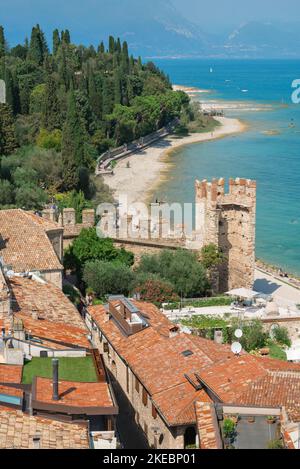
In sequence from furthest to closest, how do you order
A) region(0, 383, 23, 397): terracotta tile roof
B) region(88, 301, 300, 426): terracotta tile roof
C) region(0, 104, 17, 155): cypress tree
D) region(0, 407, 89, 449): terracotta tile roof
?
region(0, 104, 17, 155): cypress tree
region(88, 301, 300, 426): terracotta tile roof
region(0, 383, 23, 397): terracotta tile roof
region(0, 407, 89, 449): terracotta tile roof

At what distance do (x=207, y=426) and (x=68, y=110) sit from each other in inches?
1278

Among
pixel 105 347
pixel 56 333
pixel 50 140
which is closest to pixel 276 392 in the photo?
pixel 56 333

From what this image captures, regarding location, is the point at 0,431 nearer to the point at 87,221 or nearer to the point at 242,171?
the point at 87,221

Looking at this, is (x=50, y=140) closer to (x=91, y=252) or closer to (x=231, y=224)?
(x=91, y=252)

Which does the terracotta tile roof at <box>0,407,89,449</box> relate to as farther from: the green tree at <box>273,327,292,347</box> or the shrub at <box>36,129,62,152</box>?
the shrub at <box>36,129,62,152</box>

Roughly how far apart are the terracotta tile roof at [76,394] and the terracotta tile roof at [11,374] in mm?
414

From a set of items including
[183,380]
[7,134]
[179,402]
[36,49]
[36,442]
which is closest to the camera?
[36,442]

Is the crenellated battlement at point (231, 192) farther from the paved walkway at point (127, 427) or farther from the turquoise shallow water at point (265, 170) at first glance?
the turquoise shallow water at point (265, 170)

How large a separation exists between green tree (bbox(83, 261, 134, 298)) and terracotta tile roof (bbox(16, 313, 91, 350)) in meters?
6.97

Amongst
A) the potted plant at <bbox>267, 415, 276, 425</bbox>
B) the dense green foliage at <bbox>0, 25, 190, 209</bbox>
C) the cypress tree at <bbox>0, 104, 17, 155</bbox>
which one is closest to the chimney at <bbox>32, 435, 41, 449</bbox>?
the potted plant at <bbox>267, 415, 276, 425</bbox>

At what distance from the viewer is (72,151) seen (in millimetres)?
41125

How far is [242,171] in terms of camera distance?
60844 millimetres

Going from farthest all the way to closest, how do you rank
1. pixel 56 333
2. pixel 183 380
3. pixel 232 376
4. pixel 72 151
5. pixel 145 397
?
pixel 72 151, pixel 56 333, pixel 145 397, pixel 183 380, pixel 232 376

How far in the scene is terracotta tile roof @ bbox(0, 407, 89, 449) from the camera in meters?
10.4
